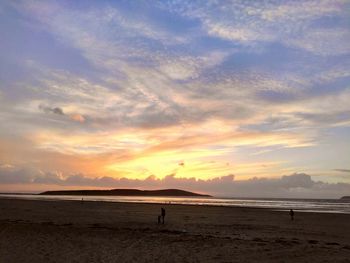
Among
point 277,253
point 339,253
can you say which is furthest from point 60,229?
point 339,253

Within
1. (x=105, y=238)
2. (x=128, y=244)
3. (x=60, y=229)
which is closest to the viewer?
(x=128, y=244)

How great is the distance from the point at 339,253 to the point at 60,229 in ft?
54.0

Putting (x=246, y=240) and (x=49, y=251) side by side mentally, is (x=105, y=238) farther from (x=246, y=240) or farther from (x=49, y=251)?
(x=246, y=240)

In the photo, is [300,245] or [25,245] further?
[300,245]

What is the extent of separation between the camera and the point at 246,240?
22.0 meters

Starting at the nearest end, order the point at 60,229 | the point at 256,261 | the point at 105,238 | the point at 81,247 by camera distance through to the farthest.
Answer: the point at 256,261, the point at 81,247, the point at 105,238, the point at 60,229

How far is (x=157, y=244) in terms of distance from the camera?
1980cm

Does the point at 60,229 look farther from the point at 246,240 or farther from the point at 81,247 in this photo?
the point at 246,240

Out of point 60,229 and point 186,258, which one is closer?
point 186,258

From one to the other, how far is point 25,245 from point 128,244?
4.80m

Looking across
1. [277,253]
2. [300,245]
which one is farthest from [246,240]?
[277,253]

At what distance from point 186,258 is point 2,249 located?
26.5 feet

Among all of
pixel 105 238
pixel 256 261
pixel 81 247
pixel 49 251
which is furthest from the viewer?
pixel 105 238

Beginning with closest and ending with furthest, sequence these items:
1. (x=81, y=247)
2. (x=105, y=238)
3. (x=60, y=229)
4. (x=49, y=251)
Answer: (x=49, y=251)
(x=81, y=247)
(x=105, y=238)
(x=60, y=229)
